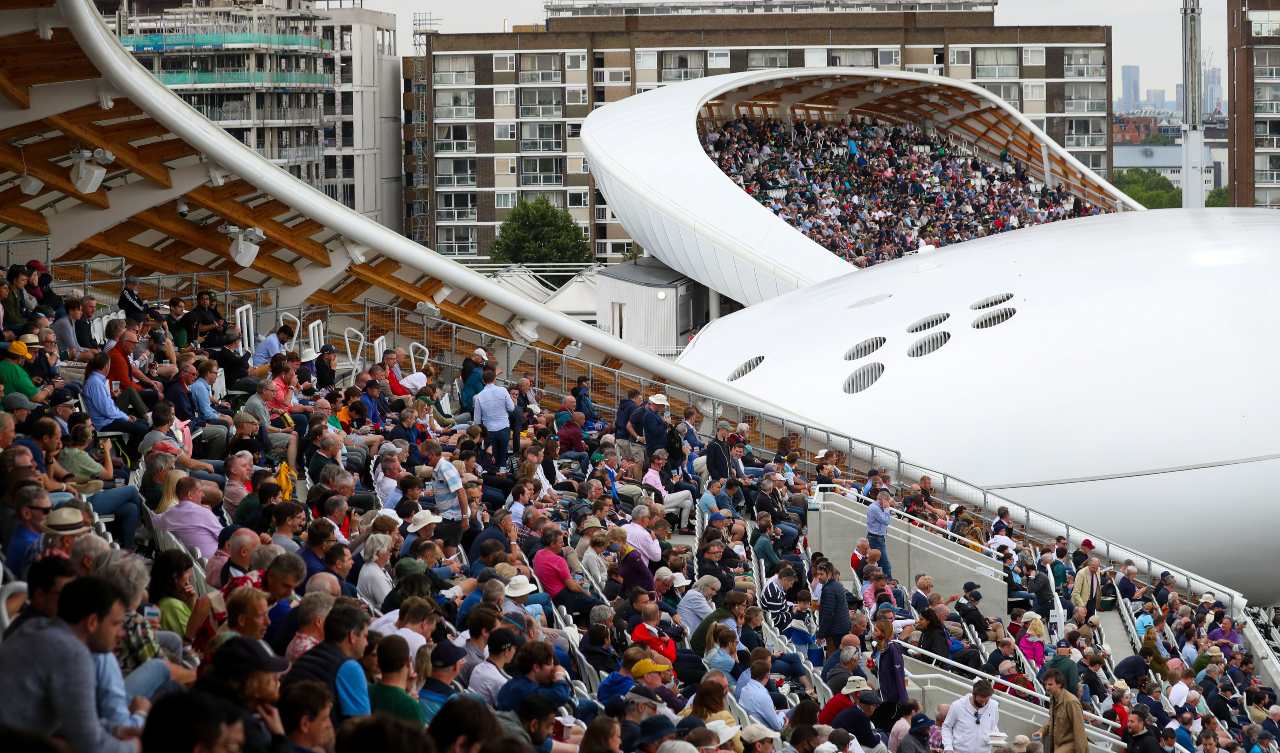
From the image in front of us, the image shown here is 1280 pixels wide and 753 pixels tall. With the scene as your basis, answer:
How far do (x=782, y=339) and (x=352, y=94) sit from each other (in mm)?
55986

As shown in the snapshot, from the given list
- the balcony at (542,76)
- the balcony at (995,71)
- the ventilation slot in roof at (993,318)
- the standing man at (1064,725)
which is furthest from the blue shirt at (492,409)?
the balcony at (995,71)

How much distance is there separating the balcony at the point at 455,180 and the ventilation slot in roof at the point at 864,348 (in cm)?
5817

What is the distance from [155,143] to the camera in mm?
22859

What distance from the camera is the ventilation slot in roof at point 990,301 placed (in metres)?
29.1

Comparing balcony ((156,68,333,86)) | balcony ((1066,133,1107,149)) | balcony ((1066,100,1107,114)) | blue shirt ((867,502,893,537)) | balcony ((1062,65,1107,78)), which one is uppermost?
balcony ((1062,65,1107,78))

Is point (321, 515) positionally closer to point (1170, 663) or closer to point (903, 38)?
point (1170, 663)

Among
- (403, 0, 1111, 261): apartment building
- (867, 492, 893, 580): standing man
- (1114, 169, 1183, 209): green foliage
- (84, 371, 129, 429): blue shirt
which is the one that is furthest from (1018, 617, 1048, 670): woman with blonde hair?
(1114, 169, 1183, 209): green foliage

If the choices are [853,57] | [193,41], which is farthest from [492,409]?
[853,57]

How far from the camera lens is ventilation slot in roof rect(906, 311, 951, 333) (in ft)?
95.3

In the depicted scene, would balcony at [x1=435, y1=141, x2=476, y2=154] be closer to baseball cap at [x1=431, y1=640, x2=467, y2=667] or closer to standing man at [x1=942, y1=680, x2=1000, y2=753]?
standing man at [x1=942, y1=680, x2=1000, y2=753]

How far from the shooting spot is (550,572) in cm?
1216

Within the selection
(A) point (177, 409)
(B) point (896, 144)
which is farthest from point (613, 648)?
(B) point (896, 144)

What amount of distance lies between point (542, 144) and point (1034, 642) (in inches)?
2738

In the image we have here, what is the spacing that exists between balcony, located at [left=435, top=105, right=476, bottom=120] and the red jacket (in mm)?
75064
